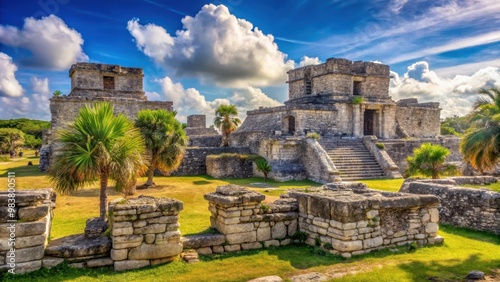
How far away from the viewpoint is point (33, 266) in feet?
16.9

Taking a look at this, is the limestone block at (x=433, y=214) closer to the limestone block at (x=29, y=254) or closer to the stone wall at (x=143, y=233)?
the stone wall at (x=143, y=233)

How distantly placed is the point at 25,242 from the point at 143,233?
1662 millimetres

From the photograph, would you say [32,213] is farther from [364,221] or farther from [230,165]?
[230,165]

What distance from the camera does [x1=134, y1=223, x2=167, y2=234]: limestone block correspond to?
5645 millimetres

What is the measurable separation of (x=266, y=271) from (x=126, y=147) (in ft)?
13.7

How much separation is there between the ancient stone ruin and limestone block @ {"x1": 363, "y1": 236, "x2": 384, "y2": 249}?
67.0 feet

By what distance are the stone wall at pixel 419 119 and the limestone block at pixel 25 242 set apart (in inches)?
1216

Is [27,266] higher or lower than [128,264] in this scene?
higher

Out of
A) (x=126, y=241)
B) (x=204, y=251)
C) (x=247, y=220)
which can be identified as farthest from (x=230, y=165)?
(x=126, y=241)

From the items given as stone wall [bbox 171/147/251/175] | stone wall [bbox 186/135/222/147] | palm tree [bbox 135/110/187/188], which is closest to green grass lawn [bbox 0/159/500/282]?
palm tree [bbox 135/110/187/188]

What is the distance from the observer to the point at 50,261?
5273 millimetres

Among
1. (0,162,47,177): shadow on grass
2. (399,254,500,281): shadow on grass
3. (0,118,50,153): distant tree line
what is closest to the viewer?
(399,254,500,281): shadow on grass

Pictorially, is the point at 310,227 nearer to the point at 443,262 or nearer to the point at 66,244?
the point at 443,262

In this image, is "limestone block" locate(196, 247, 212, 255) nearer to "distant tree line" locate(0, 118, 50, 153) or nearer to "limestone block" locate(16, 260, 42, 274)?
"limestone block" locate(16, 260, 42, 274)
